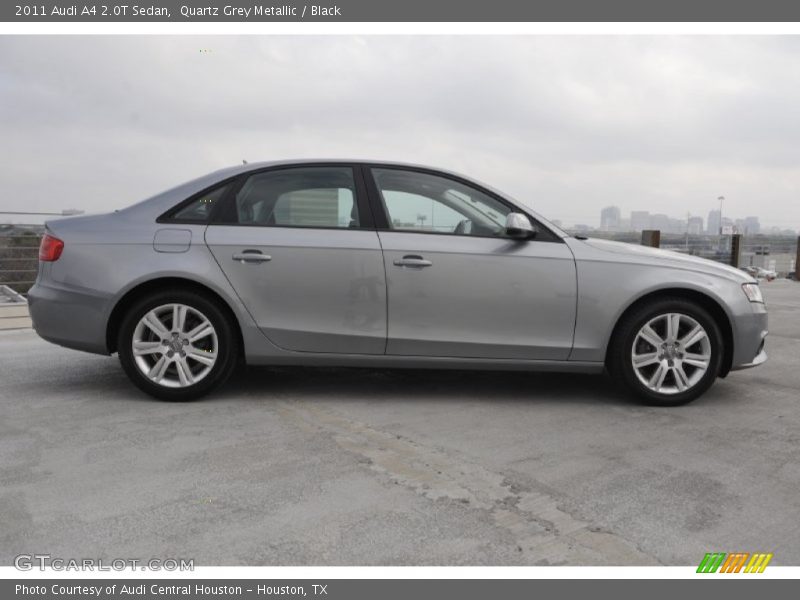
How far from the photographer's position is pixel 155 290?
4.30m

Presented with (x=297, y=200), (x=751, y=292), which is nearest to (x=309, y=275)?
(x=297, y=200)

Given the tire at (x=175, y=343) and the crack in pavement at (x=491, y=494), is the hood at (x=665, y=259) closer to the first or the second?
the crack in pavement at (x=491, y=494)

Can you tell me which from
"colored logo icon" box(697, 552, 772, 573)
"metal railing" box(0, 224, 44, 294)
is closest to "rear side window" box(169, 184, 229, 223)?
"colored logo icon" box(697, 552, 772, 573)

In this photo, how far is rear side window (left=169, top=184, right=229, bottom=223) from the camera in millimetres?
4379

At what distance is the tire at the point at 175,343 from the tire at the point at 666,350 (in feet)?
8.20

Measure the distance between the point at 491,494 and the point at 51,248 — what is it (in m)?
3.18

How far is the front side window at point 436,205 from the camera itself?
4.40 m

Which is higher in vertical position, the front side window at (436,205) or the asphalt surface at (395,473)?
the front side window at (436,205)

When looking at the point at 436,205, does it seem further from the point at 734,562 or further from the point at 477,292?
the point at 734,562

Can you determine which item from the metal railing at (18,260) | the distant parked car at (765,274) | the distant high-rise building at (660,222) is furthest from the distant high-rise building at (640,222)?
the metal railing at (18,260)

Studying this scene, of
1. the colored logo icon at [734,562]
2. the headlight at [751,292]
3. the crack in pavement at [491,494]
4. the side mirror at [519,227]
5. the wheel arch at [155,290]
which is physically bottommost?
the colored logo icon at [734,562]

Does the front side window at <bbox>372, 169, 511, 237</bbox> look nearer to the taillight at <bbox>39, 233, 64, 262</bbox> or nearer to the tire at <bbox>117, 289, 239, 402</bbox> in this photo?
the tire at <bbox>117, 289, 239, 402</bbox>

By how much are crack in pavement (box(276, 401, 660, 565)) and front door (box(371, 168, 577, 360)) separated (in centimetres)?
80
